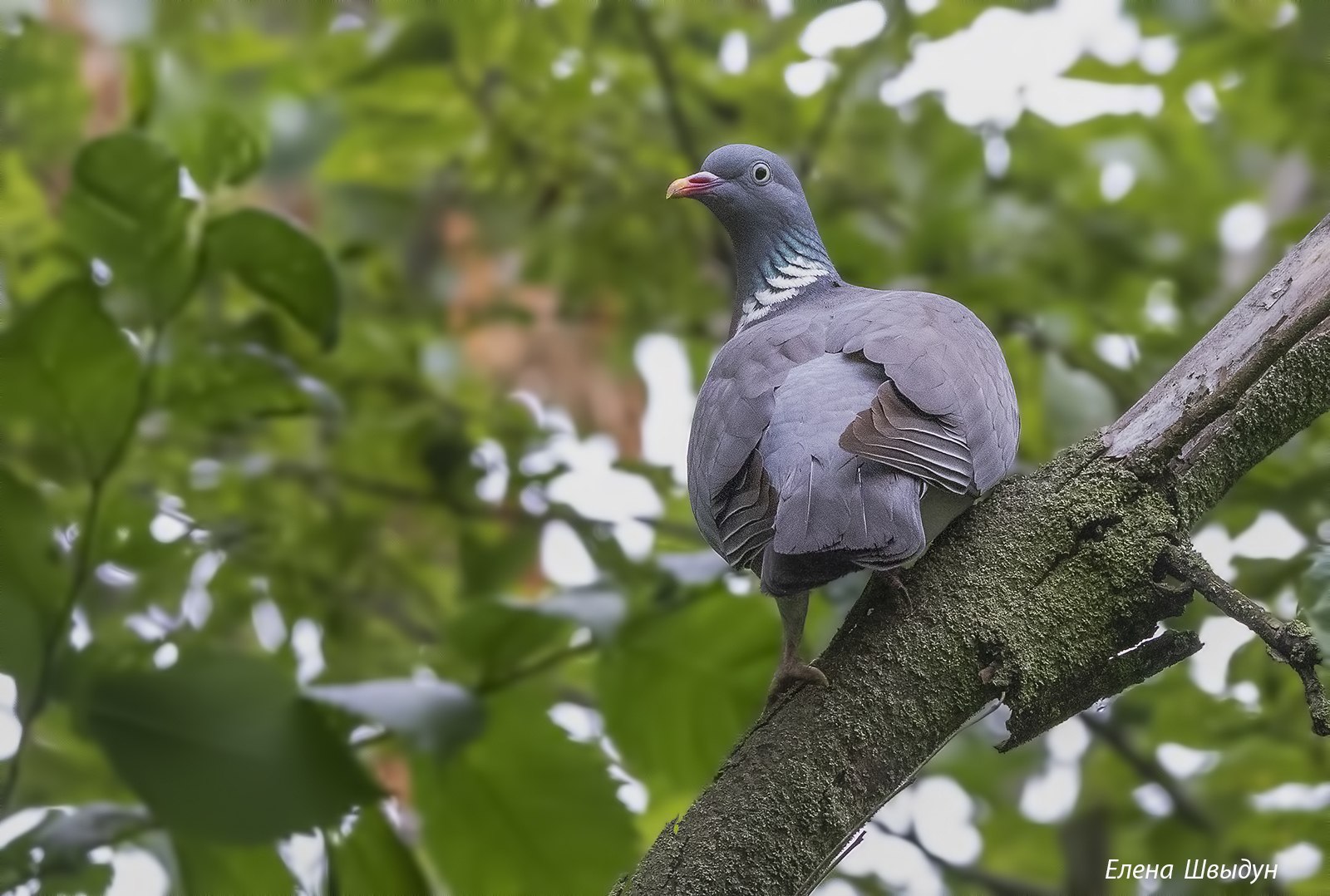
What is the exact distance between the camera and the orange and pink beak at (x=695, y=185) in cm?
396

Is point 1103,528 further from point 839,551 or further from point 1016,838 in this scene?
point 1016,838

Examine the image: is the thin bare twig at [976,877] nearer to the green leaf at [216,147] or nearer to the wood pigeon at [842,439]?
the wood pigeon at [842,439]

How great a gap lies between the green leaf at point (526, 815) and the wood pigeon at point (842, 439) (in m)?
0.65

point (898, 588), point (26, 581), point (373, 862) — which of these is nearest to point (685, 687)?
point (373, 862)

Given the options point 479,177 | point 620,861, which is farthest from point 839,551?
point 479,177

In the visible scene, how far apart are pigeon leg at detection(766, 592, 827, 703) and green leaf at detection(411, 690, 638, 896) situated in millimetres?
628

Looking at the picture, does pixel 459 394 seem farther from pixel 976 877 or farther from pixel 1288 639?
pixel 1288 639

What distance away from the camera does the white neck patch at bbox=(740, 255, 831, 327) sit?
3877 mm

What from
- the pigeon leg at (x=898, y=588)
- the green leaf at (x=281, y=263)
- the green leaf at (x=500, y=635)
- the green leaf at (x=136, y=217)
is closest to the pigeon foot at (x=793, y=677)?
the pigeon leg at (x=898, y=588)

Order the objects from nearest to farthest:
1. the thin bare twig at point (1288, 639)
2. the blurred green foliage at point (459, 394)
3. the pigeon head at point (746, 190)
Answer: the thin bare twig at point (1288, 639) → the blurred green foliage at point (459, 394) → the pigeon head at point (746, 190)

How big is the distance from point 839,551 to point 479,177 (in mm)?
2973

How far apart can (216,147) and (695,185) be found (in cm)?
140

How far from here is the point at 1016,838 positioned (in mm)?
4848

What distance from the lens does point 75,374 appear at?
2.95m
